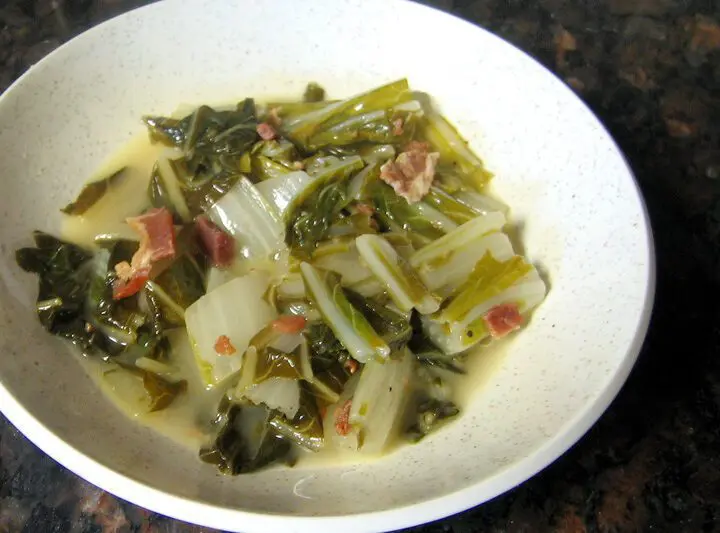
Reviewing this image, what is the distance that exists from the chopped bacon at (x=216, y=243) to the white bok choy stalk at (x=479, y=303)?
698 mm

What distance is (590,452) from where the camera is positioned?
204 centimetres

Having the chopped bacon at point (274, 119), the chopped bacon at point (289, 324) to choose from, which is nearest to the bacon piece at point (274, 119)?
the chopped bacon at point (274, 119)

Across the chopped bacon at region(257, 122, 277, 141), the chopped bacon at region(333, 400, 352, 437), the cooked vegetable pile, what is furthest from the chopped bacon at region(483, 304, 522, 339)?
the chopped bacon at region(257, 122, 277, 141)

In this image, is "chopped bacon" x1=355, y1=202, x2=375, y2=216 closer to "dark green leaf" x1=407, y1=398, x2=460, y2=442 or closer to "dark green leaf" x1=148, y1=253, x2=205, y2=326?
"dark green leaf" x1=148, y1=253, x2=205, y2=326

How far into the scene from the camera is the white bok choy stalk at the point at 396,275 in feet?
6.70

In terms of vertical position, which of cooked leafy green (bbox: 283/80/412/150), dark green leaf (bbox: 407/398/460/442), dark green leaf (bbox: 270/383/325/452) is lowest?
dark green leaf (bbox: 407/398/460/442)

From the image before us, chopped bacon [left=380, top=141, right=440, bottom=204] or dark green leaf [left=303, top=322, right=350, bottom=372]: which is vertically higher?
chopped bacon [left=380, top=141, right=440, bottom=204]

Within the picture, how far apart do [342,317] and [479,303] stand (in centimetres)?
42

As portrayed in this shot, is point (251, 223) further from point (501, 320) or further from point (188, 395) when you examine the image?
point (501, 320)

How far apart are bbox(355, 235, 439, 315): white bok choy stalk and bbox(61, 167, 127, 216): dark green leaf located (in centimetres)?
102

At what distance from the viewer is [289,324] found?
2043 millimetres

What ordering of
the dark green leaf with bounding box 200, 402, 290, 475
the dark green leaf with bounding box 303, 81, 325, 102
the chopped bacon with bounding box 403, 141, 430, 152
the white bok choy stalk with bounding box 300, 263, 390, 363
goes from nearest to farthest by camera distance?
the dark green leaf with bounding box 200, 402, 290, 475
the white bok choy stalk with bounding box 300, 263, 390, 363
the chopped bacon with bounding box 403, 141, 430, 152
the dark green leaf with bounding box 303, 81, 325, 102

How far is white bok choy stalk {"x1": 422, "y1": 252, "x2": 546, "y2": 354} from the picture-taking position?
2.04 m

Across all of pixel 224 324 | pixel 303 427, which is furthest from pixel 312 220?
pixel 303 427
